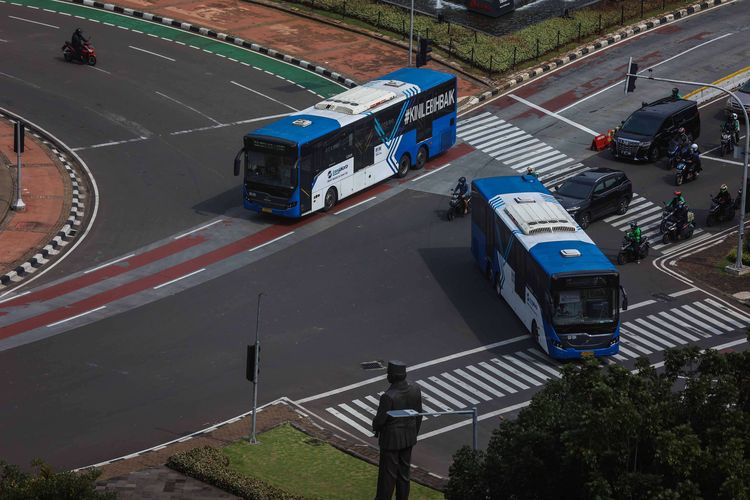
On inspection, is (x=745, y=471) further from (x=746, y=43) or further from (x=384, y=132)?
(x=746, y=43)

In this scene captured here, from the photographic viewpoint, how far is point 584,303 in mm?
37000

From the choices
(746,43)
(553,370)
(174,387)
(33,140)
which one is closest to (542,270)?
(553,370)

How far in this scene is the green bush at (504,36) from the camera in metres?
63.3

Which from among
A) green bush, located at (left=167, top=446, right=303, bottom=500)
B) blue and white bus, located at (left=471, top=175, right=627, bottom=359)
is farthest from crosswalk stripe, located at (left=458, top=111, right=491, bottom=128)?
green bush, located at (left=167, top=446, right=303, bottom=500)

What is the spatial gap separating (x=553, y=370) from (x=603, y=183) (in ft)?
41.4

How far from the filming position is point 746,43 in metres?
65.8

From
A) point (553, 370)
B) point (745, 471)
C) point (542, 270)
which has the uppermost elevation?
point (745, 471)

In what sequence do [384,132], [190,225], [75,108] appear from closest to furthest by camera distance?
[190,225]
[384,132]
[75,108]

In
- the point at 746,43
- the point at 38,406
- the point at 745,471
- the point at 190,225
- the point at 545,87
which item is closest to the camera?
the point at 745,471

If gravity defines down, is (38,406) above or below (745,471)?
below

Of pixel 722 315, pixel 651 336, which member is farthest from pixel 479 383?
pixel 722 315

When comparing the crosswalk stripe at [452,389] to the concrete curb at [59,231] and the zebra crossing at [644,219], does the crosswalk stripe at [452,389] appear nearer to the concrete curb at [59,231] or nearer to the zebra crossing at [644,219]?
the zebra crossing at [644,219]

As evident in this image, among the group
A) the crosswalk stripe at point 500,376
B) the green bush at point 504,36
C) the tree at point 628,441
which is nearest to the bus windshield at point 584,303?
the crosswalk stripe at point 500,376

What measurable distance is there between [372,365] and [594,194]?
47.1 feet
